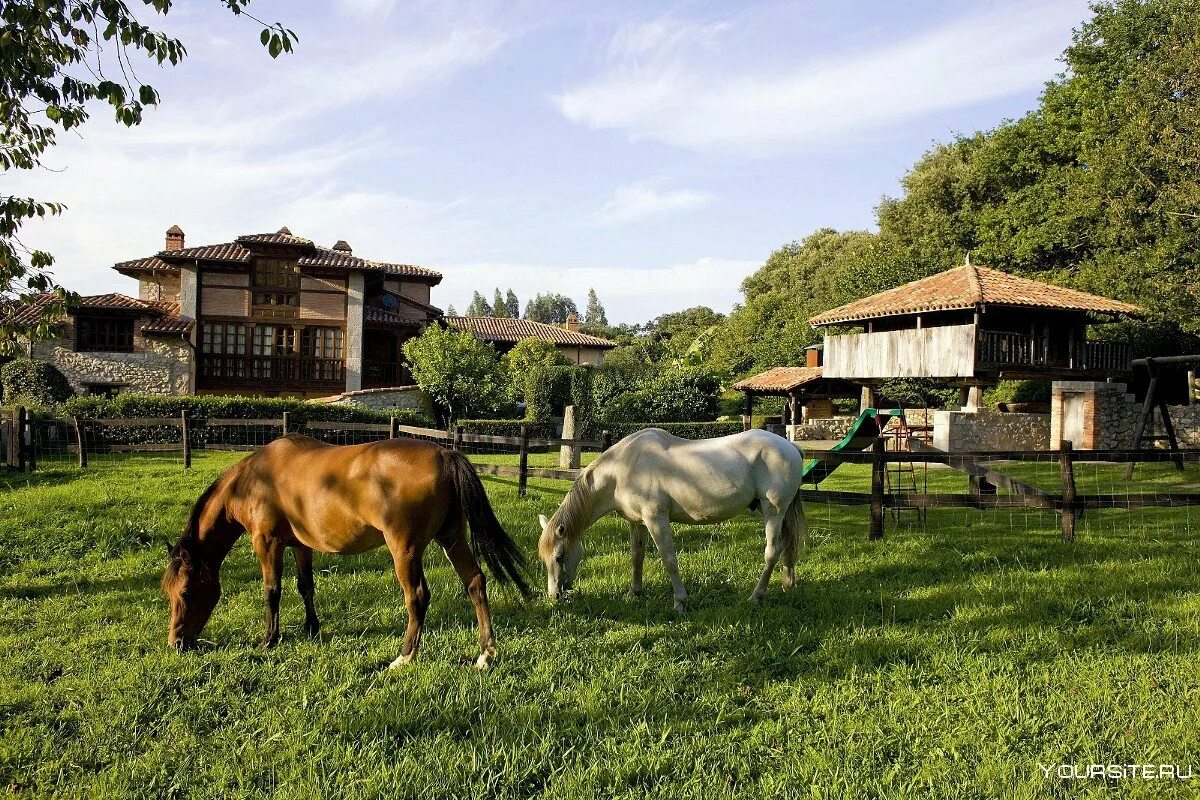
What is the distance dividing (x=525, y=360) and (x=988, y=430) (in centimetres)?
1952

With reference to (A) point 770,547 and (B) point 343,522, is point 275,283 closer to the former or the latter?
(B) point 343,522

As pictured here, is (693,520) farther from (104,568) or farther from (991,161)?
(991,161)

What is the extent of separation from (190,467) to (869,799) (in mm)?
14605

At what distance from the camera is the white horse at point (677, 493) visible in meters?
6.25

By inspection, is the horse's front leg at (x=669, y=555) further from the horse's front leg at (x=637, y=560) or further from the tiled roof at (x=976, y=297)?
the tiled roof at (x=976, y=297)

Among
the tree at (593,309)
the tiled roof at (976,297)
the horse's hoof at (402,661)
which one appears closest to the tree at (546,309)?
the tree at (593,309)

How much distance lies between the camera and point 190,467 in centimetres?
1454

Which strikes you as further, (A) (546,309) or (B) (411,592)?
(A) (546,309)

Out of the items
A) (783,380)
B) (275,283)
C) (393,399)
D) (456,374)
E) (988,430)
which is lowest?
(988,430)

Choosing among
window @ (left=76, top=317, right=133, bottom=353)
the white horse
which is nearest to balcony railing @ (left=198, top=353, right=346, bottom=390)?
window @ (left=76, top=317, right=133, bottom=353)

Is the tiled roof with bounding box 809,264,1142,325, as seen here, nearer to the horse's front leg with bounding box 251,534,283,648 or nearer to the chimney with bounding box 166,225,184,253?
the horse's front leg with bounding box 251,534,283,648

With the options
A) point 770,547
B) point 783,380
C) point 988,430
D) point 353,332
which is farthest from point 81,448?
point 783,380

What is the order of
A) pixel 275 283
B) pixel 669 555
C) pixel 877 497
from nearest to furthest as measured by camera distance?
pixel 669 555 → pixel 877 497 → pixel 275 283

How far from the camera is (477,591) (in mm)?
4965
